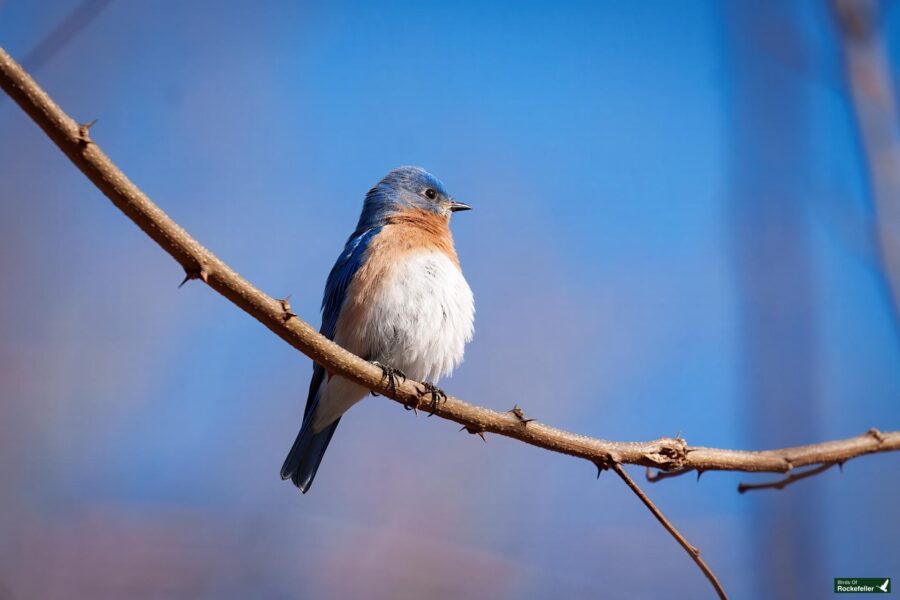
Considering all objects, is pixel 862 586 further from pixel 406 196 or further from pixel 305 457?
pixel 406 196

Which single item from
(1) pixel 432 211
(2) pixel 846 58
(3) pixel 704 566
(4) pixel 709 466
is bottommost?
(3) pixel 704 566

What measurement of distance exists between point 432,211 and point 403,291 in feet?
4.51

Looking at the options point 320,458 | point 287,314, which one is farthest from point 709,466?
point 320,458

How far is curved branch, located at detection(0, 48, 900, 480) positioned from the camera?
2.35 meters

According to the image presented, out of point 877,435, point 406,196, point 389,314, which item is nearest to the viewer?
point 877,435

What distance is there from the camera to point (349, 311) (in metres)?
5.39

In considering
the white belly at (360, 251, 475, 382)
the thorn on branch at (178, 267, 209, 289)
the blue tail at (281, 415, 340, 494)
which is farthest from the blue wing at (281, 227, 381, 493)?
the thorn on branch at (178, 267, 209, 289)

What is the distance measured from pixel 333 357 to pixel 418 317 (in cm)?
200

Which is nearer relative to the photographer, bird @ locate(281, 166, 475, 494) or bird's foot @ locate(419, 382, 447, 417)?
bird's foot @ locate(419, 382, 447, 417)

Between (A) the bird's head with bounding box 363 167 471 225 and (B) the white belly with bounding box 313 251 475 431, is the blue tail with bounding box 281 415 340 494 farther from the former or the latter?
(A) the bird's head with bounding box 363 167 471 225

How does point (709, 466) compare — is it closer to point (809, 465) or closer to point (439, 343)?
point (809, 465)

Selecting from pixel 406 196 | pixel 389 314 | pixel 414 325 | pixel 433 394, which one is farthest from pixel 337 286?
pixel 433 394

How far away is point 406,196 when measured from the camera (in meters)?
6.46

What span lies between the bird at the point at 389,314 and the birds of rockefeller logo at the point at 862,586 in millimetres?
2603
